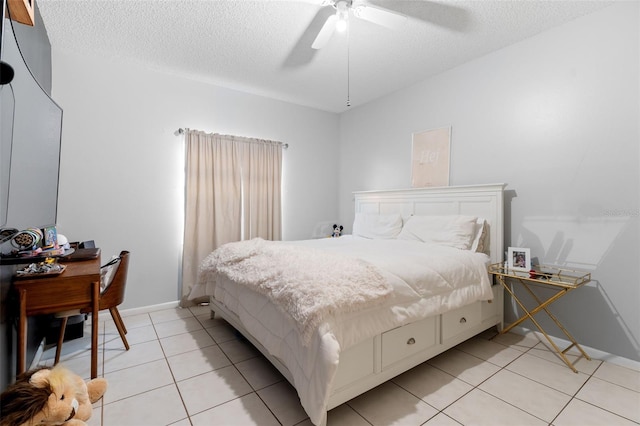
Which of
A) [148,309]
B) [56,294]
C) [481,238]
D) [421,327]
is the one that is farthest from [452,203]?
[148,309]

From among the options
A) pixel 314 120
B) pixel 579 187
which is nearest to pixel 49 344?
pixel 314 120

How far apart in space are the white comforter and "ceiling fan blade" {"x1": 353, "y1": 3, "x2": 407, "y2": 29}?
1.65 m

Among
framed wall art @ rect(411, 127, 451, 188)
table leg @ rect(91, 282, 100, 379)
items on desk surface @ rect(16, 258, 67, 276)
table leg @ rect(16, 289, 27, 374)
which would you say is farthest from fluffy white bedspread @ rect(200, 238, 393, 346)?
framed wall art @ rect(411, 127, 451, 188)

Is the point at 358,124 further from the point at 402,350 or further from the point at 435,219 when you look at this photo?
the point at 402,350

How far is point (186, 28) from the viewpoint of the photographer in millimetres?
2545

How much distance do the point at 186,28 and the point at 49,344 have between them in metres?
2.91

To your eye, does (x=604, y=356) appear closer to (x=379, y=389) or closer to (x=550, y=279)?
(x=550, y=279)

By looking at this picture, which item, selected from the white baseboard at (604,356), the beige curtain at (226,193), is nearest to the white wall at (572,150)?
the white baseboard at (604,356)

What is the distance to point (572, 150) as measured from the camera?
243 centimetres

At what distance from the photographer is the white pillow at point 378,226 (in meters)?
3.44

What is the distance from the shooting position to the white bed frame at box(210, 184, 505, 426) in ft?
5.44

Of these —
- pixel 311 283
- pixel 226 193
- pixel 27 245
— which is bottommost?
pixel 311 283

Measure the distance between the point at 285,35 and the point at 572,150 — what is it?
103 inches

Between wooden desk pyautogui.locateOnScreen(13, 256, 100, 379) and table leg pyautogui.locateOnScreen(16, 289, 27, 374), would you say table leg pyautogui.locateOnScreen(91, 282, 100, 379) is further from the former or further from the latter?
table leg pyautogui.locateOnScreen(16, 289, 27, 374)
